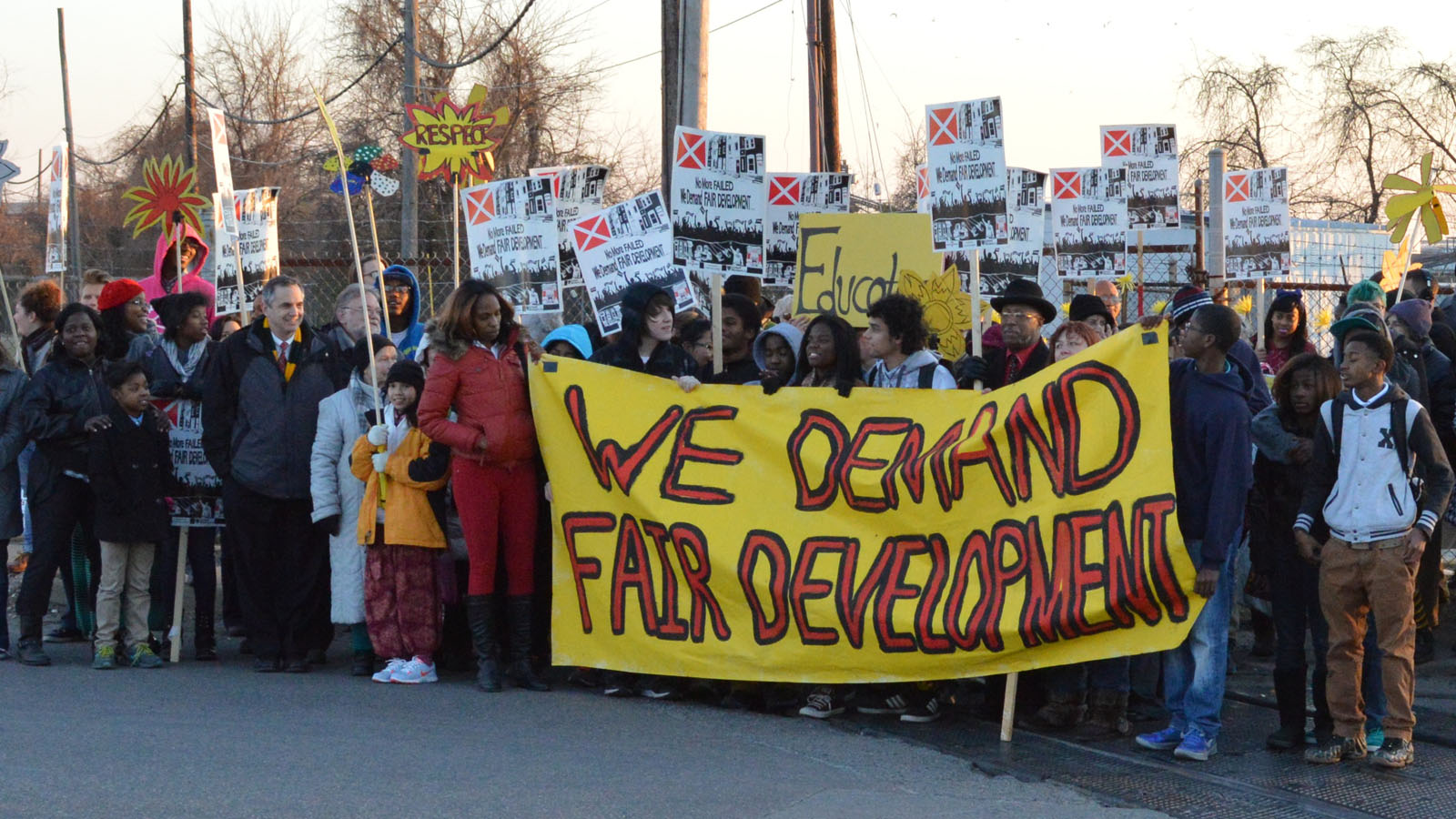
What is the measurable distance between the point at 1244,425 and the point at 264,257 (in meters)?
7.50

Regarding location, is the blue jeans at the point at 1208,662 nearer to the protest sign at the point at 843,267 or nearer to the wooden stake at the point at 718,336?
the wooden stake at the point at 718,336

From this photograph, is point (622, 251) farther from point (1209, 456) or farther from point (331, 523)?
point (1209, 456)

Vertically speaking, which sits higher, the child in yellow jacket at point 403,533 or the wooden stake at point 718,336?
the wooden stake at point 718,336

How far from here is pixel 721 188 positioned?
29.0 feet

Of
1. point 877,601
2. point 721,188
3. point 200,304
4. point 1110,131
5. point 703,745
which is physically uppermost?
point 1110,131

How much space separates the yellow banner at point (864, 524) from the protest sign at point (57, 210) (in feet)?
23.7

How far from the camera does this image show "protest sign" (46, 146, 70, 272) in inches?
497

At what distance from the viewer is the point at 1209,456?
19.8 feet

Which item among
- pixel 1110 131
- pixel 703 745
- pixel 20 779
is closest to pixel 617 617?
pixel 703 745

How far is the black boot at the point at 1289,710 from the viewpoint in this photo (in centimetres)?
618

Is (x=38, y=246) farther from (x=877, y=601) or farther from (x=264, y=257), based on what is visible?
(x=877, y=601)

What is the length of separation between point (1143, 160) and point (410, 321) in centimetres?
613

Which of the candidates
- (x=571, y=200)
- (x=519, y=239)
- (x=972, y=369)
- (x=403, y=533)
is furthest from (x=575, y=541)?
(x=571, y=200)

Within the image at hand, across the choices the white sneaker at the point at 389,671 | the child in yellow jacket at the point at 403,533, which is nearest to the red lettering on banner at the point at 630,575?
the child in yellow jacket at the point at 403,533
